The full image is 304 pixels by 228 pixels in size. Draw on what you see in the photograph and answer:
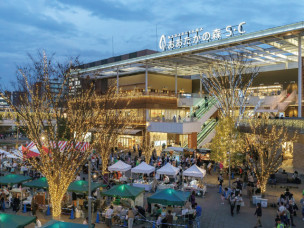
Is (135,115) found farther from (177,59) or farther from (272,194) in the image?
(272,194)

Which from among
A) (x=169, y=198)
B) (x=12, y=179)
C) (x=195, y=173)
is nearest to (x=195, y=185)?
(x=195, y=173)

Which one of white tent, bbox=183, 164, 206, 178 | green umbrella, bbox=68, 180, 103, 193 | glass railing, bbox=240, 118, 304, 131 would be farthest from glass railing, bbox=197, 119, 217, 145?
green umbrella, bbox=68, 180, 103, 193

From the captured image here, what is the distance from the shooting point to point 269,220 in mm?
13938

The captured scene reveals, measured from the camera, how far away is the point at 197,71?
49.2 meters

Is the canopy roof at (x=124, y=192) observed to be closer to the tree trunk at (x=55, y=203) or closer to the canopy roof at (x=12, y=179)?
→ the tree trunk at (x=55, y=203)

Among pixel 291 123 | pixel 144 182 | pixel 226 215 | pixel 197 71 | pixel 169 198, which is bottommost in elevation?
pixel 226 215

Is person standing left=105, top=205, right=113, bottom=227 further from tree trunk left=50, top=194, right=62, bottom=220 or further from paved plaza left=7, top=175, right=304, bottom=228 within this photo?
tree trunk left=50, top=194, right=62, bottom=220

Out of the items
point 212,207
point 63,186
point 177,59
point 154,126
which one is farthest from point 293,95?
point 63,186

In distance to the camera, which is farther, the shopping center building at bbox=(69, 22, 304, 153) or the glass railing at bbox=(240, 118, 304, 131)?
the shopping center building at bbox=(69, 22, 304, 153)

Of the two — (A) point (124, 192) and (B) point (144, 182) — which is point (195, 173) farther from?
(A) point (124, 192)

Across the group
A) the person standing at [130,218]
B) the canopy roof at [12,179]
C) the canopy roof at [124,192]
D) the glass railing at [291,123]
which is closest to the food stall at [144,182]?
the canopy roof at [124,192]

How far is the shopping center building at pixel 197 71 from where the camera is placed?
29781 millimetres

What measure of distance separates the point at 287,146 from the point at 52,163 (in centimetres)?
2969

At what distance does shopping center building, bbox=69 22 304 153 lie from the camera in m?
29.8
